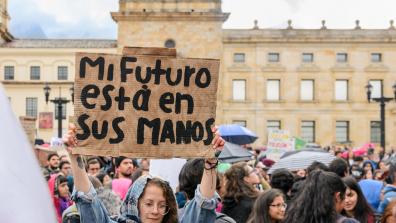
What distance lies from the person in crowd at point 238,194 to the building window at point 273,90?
4829cm

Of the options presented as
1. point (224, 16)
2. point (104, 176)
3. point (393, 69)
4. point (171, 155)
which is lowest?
point (104, 176)

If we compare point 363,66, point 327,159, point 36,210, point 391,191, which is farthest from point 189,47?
point 36,210

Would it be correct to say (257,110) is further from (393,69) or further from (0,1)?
(0,1)

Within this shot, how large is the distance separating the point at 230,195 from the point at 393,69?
5036cm

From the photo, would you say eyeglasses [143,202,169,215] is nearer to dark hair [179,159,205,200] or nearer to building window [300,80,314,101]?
dark hair [179,159,205,200]

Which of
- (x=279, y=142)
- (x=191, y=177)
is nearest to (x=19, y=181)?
(x=191, y=177)

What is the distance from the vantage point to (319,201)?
3777 millimetres

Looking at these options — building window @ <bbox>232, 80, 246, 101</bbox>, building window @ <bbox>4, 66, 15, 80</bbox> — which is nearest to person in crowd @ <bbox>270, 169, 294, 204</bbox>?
building window @ <bbox>232, 80, 246, 101</bbox>

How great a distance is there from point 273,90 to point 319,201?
164ft

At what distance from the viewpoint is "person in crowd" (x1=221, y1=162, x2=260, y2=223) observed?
17.7 feet

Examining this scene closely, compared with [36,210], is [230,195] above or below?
below

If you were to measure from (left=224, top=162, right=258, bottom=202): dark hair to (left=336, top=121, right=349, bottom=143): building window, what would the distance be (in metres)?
48.9

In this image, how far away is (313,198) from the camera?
379cm

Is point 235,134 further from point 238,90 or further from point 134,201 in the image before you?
point 238,90
